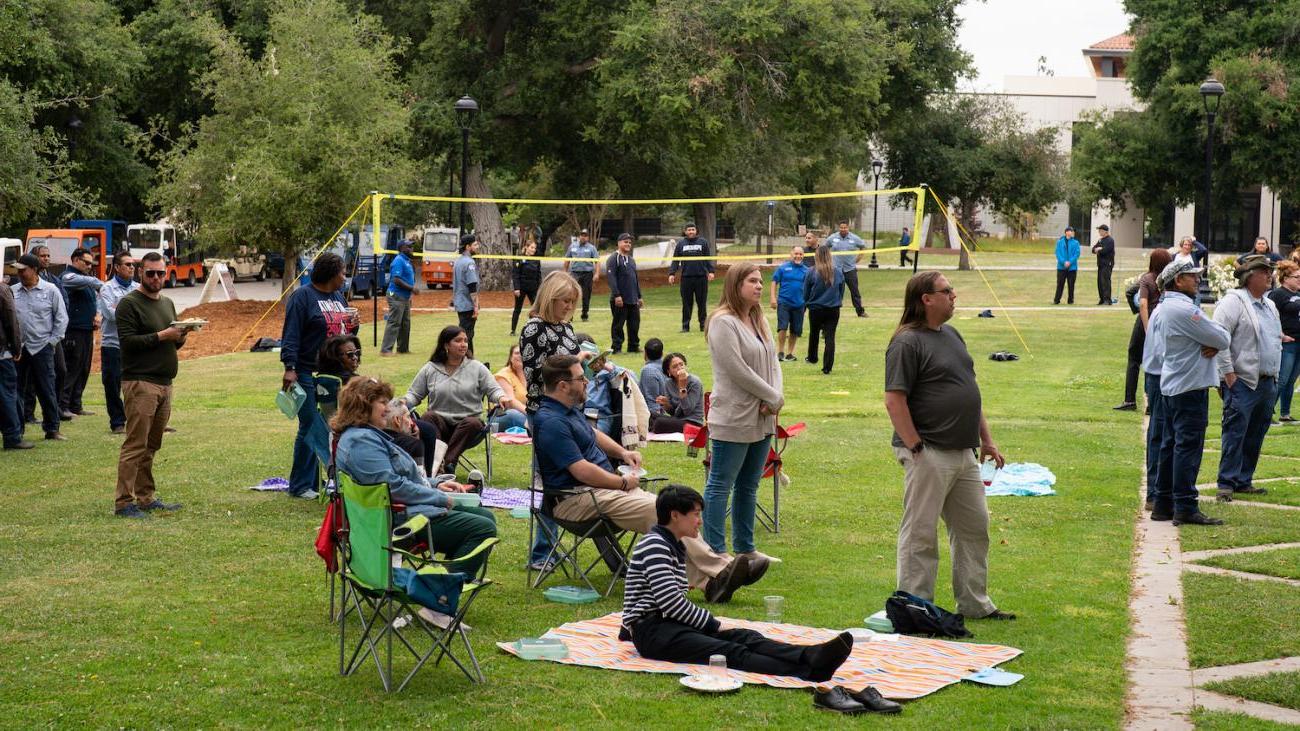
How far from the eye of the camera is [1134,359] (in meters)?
15.3

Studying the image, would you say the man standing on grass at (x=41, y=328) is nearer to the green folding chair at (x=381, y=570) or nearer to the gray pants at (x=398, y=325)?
the gray pants at (x=398, y=325)

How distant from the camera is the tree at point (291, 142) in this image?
2998cm

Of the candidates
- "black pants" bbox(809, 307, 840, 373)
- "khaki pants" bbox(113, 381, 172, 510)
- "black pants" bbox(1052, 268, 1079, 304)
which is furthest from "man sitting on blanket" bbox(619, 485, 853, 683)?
"black pants" bbox(1052, 268, 1079, 304)

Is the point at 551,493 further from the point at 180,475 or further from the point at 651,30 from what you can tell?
the point at 651,30

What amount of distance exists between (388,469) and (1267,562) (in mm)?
5496

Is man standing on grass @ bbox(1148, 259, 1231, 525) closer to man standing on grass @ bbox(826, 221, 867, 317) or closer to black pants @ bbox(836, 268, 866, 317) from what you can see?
man standing on grass @ bbox(826, 221, 867, 317)

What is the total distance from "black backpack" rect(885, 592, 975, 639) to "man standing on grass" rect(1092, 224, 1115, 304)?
23635 mm

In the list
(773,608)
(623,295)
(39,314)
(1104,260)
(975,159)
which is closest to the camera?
(773,608)

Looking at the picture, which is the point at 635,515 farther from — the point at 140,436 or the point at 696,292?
the point at 696,292

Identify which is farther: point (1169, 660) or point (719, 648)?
point (1169, 660)

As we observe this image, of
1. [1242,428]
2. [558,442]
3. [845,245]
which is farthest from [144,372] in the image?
[845,245]

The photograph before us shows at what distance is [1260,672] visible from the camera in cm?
644

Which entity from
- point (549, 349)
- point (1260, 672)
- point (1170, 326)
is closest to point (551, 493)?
point (549, 349)

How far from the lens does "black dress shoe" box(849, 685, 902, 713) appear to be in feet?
18.9
